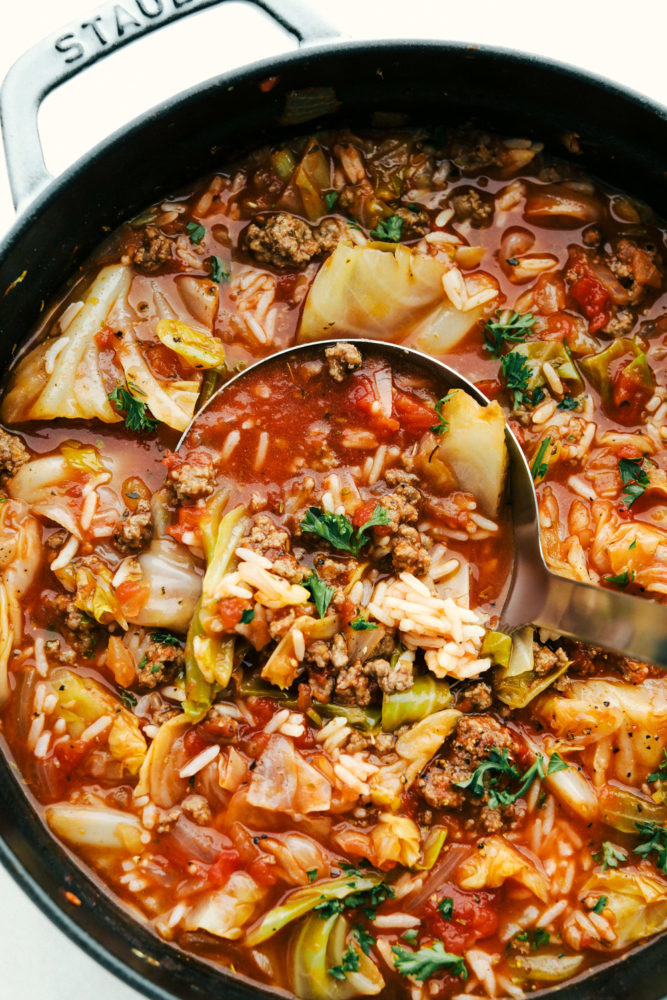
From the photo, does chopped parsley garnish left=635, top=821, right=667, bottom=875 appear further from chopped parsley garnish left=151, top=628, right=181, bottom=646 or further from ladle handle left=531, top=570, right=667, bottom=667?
chopped parsley garnish left=151, top=628, right=181, bottom=646

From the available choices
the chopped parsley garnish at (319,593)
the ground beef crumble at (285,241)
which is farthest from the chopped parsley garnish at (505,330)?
the chopped parsley garnish at (319,593)

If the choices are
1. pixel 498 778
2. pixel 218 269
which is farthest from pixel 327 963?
pixel 218 269

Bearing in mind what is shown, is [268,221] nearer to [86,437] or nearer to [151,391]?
[151,391]

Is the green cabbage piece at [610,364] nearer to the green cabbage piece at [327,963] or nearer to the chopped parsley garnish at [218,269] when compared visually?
the chopped parsley garnish at [218,269]

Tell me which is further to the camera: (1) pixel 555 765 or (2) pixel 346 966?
(1) pixel 555 765

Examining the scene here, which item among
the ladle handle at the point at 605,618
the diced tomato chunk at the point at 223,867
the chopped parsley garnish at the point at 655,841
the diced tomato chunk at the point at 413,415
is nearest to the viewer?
the ladle handle at the point at 605,618

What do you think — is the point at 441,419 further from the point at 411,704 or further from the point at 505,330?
the point at 411,704
